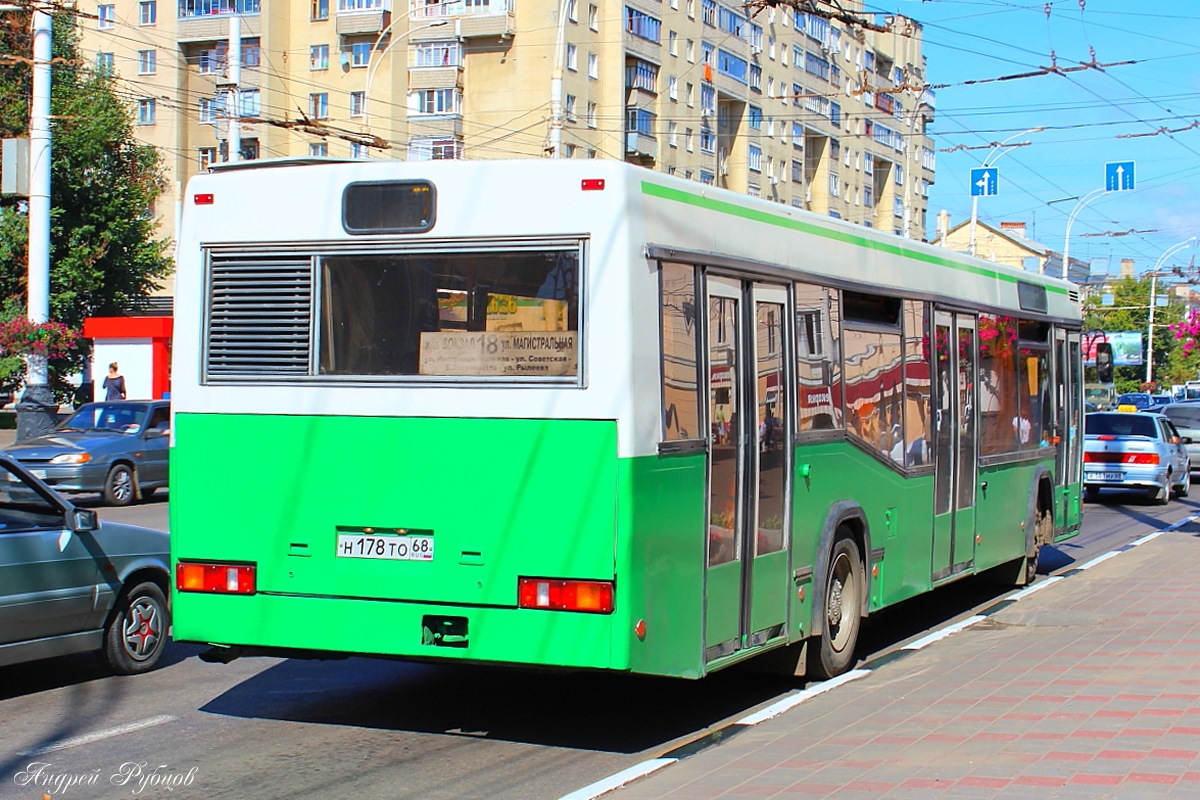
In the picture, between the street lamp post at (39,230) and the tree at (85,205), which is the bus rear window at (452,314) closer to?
the street lamp post at (39,230)

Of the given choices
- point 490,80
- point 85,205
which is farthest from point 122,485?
point 490,80

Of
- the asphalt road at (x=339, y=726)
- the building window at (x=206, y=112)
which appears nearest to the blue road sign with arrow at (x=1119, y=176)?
the asphalt road at (x=339, y=726)

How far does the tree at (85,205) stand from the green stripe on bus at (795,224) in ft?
115

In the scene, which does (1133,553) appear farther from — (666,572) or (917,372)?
(666,572)

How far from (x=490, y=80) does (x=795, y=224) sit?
50075 mm

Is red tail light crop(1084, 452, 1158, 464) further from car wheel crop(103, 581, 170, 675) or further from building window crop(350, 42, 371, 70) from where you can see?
building window crop(350, 42, 371, 70)

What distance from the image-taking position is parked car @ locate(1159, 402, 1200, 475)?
33094 millimetres

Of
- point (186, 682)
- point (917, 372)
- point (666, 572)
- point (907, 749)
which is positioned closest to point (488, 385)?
point (666, 572)

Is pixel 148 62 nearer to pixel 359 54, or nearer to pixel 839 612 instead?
pixel 359 54

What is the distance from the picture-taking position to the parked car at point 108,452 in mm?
21047

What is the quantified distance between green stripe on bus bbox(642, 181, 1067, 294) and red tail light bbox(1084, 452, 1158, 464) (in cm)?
1507

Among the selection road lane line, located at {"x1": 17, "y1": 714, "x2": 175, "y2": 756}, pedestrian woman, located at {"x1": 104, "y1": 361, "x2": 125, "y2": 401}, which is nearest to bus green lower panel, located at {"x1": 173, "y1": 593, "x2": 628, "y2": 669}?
road lane line, located at {"x1": 17, "y1": 714, "x2": 175, "y2": 756}

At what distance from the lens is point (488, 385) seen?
22.3ft

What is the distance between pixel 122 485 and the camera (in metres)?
21.6
